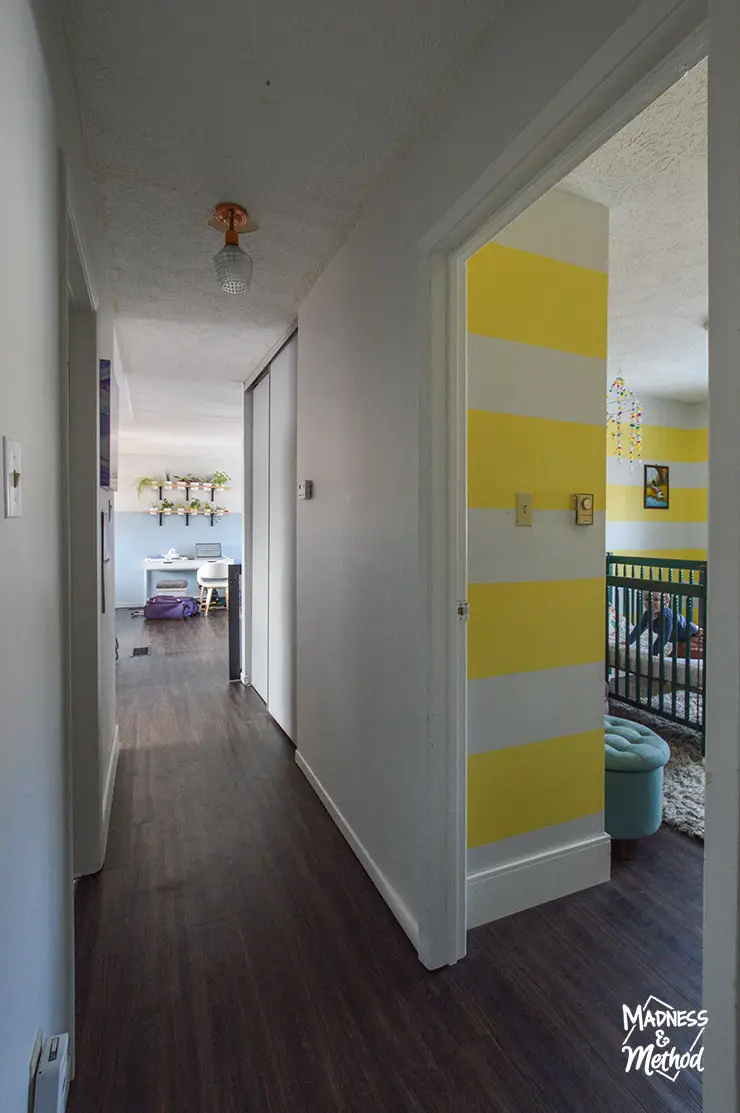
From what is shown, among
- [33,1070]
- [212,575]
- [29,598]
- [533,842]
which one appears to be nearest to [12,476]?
[29,598]

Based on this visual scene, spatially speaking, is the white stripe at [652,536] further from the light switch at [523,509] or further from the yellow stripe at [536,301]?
the light switch at [523,509]

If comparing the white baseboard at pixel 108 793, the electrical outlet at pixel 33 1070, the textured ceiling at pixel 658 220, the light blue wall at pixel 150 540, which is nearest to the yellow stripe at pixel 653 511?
the textured ceiling at pixel 658 220

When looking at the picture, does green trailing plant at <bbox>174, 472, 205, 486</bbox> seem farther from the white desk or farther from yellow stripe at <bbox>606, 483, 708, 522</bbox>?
yellow stripe at <bbox>606, 483, 708, 522</bbox>

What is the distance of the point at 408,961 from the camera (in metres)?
1.68

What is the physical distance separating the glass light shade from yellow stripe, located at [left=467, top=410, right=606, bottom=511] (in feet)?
3.37

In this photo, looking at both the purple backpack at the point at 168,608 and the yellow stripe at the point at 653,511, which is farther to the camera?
the purple backpack at the point at 168,608

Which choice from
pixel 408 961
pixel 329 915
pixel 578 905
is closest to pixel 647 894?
pixel 578 905

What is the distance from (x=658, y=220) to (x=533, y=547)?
5.36ft

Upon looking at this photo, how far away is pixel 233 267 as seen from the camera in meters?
2.08

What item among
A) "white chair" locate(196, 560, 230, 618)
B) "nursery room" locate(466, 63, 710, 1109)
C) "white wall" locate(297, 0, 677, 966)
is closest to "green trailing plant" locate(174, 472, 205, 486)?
"white chair" locate(196, 560, 230, 618)

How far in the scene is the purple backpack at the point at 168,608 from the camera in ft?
24.7

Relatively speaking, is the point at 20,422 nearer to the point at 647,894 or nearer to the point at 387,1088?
the point at 387,1088

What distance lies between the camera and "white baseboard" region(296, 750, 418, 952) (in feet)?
5.81

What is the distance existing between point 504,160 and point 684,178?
1.33m
